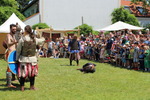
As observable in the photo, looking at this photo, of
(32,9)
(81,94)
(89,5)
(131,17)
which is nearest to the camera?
(81,94)

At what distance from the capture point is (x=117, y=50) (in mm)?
15062

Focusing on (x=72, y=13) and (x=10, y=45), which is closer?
(x=10, y=45)

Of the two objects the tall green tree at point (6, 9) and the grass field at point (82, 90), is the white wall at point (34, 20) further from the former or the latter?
the grass field at point (82, 90)

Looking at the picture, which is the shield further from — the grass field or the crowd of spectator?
the crowd of spectator

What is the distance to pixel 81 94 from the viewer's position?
6.93 metres

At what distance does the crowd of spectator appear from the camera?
503 inches

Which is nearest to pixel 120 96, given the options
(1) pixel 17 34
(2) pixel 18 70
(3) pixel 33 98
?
(3) pixel 33 98

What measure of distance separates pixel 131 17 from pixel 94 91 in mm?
25072

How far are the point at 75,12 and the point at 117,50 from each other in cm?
1945

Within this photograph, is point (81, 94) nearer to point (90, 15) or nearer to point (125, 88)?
point (125, 88)

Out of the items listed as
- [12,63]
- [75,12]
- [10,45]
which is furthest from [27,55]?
[75,12]

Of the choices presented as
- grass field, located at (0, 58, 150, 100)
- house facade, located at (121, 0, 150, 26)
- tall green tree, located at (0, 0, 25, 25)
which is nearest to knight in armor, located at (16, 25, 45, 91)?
grass field, located at (0, 58, 150, 100)

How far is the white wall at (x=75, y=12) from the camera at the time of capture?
32.5 meters

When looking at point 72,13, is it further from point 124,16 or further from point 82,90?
point 82,90
